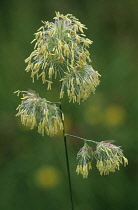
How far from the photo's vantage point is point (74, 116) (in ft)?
21.6

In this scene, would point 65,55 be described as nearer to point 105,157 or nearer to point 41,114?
point 41,114

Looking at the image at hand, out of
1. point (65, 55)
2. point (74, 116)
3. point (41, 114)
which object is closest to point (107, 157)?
point (41, 114)

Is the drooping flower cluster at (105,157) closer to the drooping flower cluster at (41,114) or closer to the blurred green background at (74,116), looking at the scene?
the drooping flower cluster at (41,114)

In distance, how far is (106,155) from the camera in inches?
149

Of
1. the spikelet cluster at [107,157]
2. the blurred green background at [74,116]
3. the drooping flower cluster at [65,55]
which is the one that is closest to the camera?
the drooping flower cluster at [65,55]

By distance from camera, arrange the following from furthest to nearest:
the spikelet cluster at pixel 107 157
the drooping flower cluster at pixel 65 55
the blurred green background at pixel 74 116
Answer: the blurred green background at pixel 74 116 → the spikelet cluster at pixel 107 157 → the drooping flower cluster at pixel 65 55

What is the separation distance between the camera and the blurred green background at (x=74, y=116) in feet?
17.8

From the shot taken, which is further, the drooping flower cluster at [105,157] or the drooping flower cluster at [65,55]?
the drooping flower cluster at [105,157]

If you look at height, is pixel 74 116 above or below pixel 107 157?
above

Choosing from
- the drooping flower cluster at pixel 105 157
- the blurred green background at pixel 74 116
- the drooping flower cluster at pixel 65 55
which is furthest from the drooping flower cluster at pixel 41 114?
the blurred green background at pixel 74 116

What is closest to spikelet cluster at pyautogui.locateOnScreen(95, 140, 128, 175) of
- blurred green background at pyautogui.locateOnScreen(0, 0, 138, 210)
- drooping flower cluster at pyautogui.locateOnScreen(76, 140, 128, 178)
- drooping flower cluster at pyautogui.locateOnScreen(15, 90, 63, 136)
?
drooping flower cluster at pyautogui.locateOnScreen(76, 140, 128, 178)

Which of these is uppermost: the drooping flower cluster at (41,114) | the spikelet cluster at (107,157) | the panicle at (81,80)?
the panicle at (81,80)
